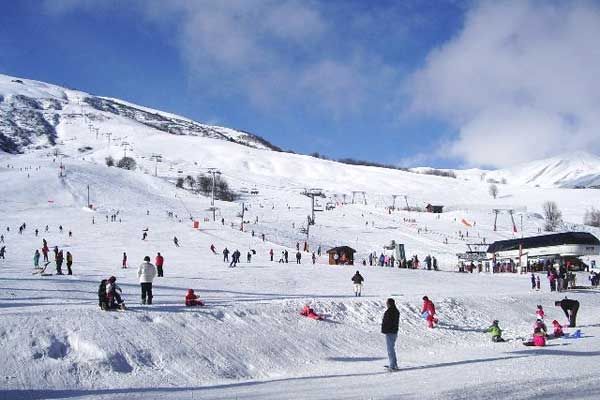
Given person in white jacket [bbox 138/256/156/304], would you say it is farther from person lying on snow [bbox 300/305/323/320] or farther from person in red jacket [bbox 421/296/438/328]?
person in red jacket [bbox 421/296/438/328]

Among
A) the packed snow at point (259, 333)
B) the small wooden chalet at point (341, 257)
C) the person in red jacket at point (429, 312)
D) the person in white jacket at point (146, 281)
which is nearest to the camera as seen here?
the packed snow at point (259, 333)

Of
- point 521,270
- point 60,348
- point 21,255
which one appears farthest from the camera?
point 521,270

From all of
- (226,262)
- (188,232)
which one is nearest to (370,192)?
Result: (188,232)

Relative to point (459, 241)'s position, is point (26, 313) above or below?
below

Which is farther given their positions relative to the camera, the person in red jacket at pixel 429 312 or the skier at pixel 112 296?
the person in red jacket at pixel 429 312

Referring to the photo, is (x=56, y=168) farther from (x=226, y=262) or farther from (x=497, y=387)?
(x=497, y=387)

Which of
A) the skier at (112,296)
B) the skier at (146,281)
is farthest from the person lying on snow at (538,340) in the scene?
the skier at (112,296)

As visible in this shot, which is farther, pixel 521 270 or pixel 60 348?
pixel 521 270

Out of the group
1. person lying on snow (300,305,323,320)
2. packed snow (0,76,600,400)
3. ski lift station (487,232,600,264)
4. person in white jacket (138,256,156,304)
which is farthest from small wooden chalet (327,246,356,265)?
person in white jacket (138,256,156,304)

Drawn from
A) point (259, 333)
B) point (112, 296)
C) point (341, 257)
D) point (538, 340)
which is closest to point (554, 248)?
point (341, 257)

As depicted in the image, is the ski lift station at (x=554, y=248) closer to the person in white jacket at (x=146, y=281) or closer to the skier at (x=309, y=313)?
the skier at (x=309, y=313)

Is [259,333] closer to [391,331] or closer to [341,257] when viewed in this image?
[391,331]

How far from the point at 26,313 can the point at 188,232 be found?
44.2 m

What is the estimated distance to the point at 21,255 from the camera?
3772 centimetres
